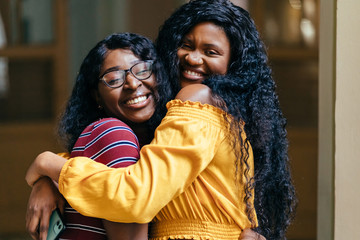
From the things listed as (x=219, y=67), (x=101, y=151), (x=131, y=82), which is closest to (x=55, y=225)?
(x=101, y=151)

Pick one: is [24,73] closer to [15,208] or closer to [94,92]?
[15,208]

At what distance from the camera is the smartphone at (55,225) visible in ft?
6.64

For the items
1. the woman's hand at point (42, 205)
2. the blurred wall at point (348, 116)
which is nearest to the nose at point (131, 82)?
the woman's hand at point (42, 205)

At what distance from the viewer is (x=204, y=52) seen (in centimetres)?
210

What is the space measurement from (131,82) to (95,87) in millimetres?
191

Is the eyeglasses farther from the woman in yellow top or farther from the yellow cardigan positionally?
the yellow cardigan

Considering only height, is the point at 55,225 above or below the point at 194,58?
below

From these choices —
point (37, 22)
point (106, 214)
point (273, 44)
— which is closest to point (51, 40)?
point (37, 22)

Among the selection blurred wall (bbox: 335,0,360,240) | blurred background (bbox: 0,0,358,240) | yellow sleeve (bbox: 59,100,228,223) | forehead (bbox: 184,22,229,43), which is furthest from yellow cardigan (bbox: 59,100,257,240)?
blurred background (bbox: 0,0,358,240)

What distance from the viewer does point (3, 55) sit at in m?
5.86

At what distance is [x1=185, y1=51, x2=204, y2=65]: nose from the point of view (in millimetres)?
2098

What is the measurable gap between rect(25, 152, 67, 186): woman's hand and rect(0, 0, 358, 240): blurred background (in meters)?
3.69

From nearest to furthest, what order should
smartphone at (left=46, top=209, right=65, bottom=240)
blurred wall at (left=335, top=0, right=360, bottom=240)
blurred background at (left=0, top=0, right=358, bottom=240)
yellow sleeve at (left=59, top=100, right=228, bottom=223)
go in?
yellow sleeve at (left=59, top=100, right=228, bottom=223)
smartphone at (left=46, top=209, right=65, bottom=240)
blurred wall at (left=335, top=0, right=360, bottom=240)
blurred background at (left=0, top=0, right=358, bottom=240)

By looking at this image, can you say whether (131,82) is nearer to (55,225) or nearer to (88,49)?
(55,225)
